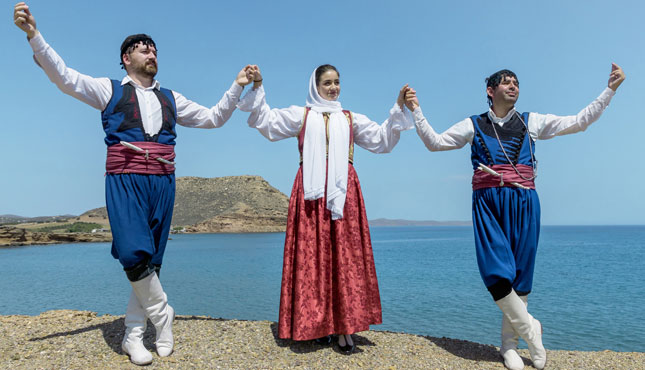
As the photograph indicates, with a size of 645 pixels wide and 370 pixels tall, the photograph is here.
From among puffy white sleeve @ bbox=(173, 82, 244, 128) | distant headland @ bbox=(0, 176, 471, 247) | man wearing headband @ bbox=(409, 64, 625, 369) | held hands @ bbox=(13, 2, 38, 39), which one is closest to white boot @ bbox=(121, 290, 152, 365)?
puffy white sleeve @ bbox=(173, 82, 244, 128)

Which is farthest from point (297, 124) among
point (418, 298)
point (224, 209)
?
point (224, 209)

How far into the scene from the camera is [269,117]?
383 cm

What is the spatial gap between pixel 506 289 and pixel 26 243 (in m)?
45.4

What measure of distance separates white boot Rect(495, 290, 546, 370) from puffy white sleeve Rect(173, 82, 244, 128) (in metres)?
2.53

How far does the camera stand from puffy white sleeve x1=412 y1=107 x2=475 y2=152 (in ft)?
12.8

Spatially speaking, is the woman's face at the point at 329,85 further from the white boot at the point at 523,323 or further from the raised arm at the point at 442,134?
the white boot at the point at 523,323

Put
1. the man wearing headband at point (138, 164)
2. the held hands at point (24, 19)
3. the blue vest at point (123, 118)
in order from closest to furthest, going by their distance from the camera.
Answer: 1. the held hands at point (24, 19)
2. the man wearing headband at point (138, 164)
3. the blue vest at point (123, 118)

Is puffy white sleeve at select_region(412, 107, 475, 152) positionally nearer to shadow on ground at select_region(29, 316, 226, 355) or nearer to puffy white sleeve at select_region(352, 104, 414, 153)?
puffy white sleeve at select_region(352, 104, 414, 153)

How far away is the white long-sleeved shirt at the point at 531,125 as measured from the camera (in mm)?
3887

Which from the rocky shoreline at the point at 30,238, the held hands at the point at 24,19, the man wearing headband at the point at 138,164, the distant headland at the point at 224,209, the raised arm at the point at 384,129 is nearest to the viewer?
the held hands at the point at 24,19

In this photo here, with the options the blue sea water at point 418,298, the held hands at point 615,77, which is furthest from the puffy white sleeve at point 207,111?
the blue sea water at point 418,298

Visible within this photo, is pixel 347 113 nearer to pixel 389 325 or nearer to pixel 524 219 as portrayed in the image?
pixel 524 219

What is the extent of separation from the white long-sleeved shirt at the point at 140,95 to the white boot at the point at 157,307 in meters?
1.07

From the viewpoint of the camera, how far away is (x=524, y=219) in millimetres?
3699
